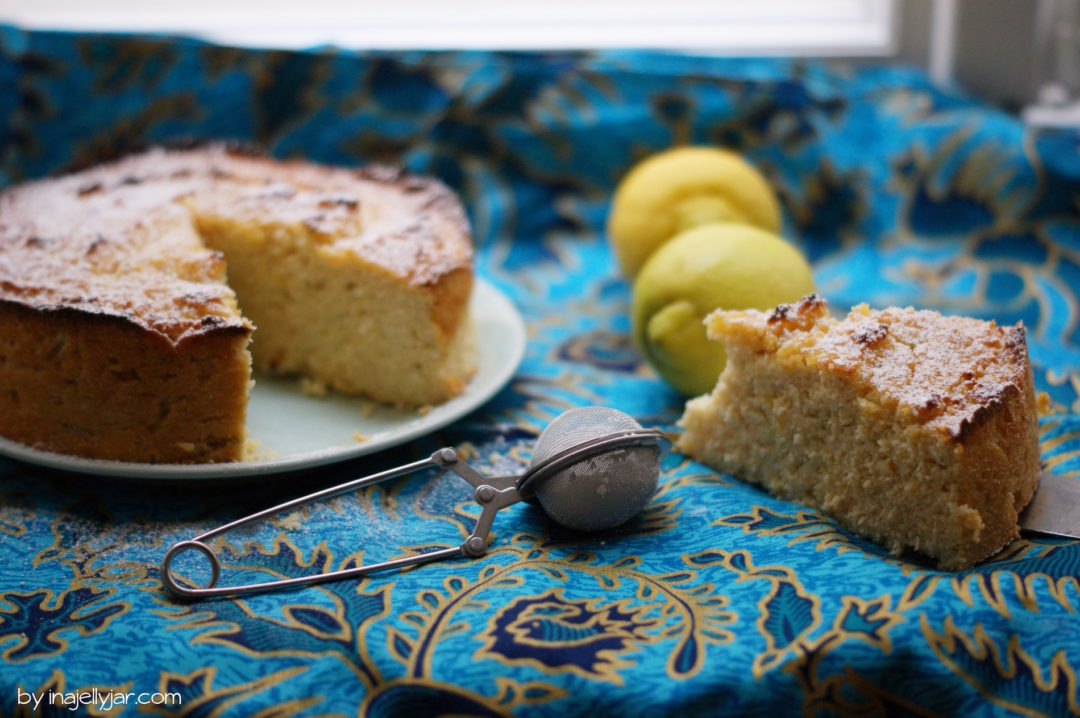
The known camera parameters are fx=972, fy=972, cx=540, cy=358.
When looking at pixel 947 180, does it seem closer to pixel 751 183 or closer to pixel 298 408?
pixel 751 183

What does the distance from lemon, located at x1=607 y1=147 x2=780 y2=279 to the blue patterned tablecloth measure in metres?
0.22

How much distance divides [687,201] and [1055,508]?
1282mm

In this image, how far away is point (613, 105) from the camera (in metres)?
3.19

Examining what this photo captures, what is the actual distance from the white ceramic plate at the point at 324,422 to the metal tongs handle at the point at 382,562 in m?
0.16

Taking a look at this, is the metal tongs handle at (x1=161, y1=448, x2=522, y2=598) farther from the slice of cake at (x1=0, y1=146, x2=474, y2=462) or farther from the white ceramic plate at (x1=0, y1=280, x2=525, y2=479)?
the slice of cake at (x1=0, y1=146, x2=474, y2=462)

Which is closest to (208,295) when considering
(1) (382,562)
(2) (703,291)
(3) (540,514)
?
(1) (382,562)

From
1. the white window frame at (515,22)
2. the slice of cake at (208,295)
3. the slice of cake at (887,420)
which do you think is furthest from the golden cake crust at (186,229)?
the white window frame at (515,22)

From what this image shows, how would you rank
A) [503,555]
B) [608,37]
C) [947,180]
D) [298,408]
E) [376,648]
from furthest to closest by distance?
1. [608,37]
2. [947,180]
3. [298,408]
4. [503,555]
5. [376,648]

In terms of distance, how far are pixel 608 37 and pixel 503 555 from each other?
234cm

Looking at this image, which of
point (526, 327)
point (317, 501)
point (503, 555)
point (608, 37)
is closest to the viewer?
point (503, 555)

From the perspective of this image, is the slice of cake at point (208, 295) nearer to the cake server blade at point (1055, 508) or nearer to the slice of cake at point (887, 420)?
the slice of cake at point (887, 420)

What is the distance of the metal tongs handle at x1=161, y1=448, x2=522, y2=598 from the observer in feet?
4.98

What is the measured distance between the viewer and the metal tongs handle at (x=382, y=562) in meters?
1.52

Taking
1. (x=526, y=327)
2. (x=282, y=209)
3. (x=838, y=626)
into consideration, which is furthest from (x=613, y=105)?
(x=838, y=626)
